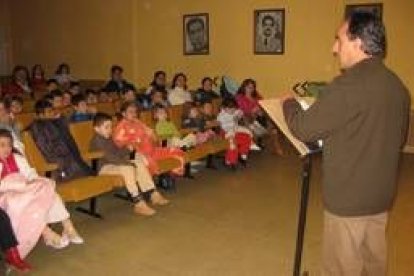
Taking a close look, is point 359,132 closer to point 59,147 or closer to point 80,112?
point 59,147

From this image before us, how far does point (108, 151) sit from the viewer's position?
5.04m

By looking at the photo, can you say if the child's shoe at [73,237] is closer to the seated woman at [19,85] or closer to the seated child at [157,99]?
the seated child at [157,99]

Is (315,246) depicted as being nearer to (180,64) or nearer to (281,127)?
(281,127)

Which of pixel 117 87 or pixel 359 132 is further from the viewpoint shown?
pixel 117 87

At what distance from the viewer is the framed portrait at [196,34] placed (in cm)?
952

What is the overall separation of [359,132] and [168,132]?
3.94 metres

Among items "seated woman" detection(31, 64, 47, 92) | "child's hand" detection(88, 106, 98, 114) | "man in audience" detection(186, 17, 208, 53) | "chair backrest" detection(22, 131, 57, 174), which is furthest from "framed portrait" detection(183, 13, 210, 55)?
"chair backrest" detection(22, 131, 57, 174)

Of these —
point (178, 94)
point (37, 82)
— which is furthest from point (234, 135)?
point (37, 82)

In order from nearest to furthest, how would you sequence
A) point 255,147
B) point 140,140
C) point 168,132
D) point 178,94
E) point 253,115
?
point 140,140, point 168,132, point 255,147, point 253,115, point 178,94

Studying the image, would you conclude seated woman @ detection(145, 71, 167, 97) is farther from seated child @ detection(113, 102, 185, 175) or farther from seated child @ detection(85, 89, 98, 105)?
seated child @ detection(113, 102, 185, 175)

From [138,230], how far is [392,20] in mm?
4941

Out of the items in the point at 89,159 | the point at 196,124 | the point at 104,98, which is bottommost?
the point at 89,159

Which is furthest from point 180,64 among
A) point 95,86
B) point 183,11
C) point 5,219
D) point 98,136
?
point 5,219

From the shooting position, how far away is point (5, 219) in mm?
3631
